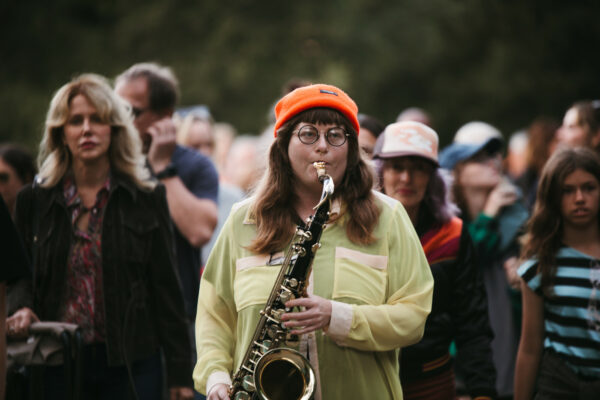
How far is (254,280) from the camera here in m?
3.31

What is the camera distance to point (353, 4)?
22.0 meters

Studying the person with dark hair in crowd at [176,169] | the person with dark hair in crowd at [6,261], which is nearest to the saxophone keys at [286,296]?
the person with dark hair in crowd at [6,261]

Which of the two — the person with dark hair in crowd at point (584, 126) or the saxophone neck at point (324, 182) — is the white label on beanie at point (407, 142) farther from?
the person with dark hair in crowd at point (584, 126)

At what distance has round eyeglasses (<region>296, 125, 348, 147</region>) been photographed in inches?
134

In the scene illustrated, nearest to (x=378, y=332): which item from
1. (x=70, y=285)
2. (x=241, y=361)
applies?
(x=241, y=361)

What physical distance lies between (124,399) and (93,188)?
46.7 inches

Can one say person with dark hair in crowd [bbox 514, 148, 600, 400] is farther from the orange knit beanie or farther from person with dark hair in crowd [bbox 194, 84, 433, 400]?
the orange knit beanie

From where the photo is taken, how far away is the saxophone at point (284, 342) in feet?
10.2

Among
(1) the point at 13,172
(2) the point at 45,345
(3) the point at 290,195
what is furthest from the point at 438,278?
(1) the point at 13,172

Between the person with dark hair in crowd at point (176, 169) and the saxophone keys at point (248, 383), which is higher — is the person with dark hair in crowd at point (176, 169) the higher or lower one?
the higher one

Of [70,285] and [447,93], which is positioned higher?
[447,93]

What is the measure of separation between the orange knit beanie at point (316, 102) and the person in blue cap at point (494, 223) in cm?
311

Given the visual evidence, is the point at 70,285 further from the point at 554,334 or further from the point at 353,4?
the point at 353,4

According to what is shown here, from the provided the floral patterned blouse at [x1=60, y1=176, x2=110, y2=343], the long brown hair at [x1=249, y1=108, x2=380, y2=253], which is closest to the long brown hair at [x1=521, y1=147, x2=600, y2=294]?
the long brown hair at [x1=249, y1=108, x2=380, y2=253]
